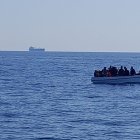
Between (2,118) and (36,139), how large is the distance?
6.21 meters

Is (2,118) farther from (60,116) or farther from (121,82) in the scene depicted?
(121,82)

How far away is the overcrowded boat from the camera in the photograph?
5775cm

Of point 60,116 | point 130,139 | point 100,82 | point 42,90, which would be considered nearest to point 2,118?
point 60,116

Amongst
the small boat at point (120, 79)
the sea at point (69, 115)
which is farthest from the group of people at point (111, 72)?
the sea at point (69, 115)

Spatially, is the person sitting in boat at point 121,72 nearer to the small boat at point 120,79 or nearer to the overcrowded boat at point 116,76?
the overcrowded boat at point 116,76

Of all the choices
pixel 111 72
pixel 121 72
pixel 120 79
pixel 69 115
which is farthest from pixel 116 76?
pixel 69 115

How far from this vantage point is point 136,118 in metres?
31.9

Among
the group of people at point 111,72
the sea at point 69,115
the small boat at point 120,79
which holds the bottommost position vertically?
the sea at point 69,115

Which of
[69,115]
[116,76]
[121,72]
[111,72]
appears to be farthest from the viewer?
[116,76]

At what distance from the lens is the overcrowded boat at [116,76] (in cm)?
5775

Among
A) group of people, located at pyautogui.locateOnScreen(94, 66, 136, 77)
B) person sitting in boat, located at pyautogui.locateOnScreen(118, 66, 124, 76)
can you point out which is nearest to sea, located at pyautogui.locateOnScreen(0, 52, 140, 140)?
person sitting in boat, located at pyautogui.locateOnScreen(118, 66, 124, 76)

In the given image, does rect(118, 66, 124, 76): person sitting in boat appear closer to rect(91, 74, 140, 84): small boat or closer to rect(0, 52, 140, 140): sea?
rect(91, 74, 140, 84): small boat

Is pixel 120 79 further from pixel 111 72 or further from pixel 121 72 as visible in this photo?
pixel 111 72

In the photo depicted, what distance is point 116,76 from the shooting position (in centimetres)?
5844
